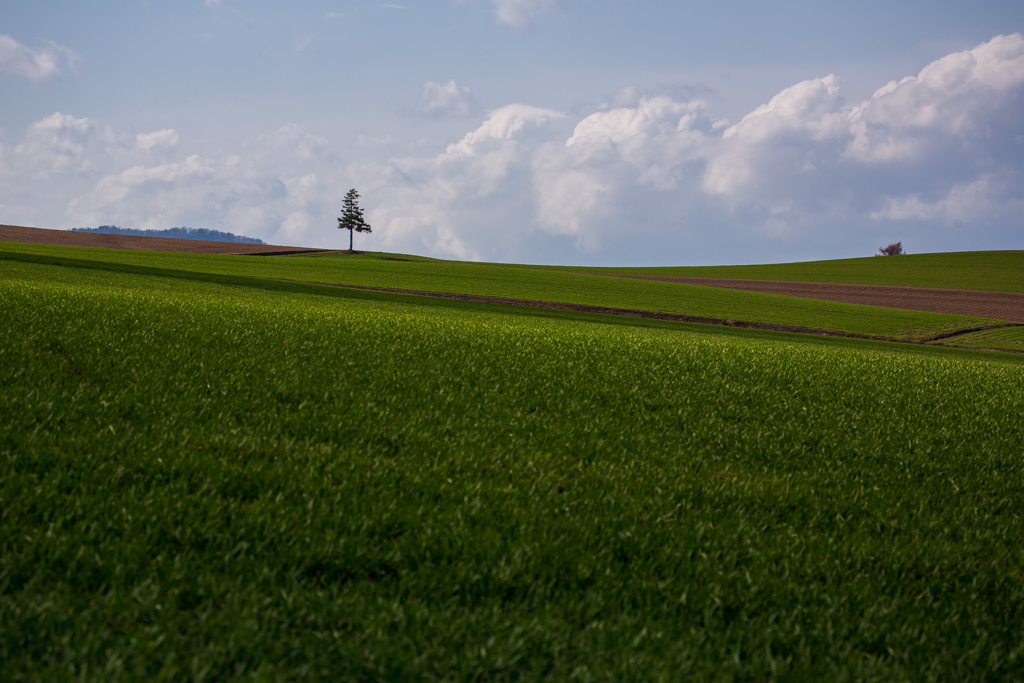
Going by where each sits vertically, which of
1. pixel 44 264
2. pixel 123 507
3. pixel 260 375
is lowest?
pixel 123 507

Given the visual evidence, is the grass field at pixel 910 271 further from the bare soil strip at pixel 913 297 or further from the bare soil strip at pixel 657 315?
the bare soil strip at pixel 657 315

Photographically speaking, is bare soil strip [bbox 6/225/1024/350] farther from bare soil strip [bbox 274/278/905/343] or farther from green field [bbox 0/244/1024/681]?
green field [bbox 0/244/1024/681]

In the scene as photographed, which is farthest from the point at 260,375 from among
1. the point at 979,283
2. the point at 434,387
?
the point at 979,283

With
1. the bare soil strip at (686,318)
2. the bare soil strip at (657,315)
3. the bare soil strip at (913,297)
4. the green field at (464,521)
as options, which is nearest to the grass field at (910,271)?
the bare soil strip at (913,297)

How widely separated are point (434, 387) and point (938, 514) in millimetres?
6495

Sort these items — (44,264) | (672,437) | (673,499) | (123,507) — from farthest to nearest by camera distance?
(44,264) → (672,437) → (673,499) → (123,507)

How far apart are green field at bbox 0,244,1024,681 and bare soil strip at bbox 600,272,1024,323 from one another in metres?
52.3

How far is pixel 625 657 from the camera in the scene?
3717 millimetres

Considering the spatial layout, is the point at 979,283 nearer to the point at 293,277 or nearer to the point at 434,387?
the point at 293,277

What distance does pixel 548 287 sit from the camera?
53156 millimetres

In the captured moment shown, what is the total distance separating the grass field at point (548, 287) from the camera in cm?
4188

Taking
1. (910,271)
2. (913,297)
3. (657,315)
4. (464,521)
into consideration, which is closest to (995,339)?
(657,315)

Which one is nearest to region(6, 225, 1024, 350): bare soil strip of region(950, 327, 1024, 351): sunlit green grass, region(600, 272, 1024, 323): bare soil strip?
region(600, 272, 1024, 323): bare soil strip

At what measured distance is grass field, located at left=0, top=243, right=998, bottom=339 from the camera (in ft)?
137
